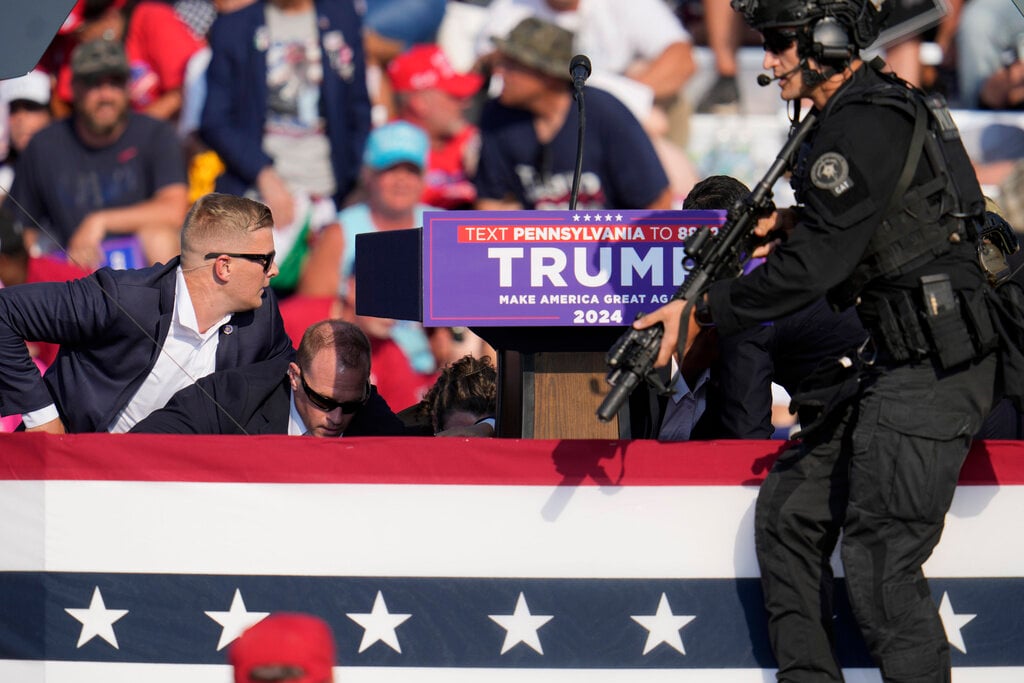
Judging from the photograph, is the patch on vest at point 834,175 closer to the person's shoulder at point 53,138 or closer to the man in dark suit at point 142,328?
the man in dark suit at point 142,328

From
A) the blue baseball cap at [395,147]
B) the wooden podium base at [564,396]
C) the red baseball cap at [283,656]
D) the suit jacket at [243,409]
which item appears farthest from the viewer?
the blue baseball cap at [395,147]

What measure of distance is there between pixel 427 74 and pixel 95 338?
416cm

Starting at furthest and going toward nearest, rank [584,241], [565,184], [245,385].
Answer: [565,184], [245,385], [584,241]

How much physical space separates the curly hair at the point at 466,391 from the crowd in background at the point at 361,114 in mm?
3034

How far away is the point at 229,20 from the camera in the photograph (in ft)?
25.8

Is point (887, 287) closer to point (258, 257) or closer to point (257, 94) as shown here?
point (258, 257)

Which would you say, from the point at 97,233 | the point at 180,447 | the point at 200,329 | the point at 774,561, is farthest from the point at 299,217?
the point at 774,561

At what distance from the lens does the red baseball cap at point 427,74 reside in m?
8.00

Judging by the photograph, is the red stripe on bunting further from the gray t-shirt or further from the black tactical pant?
the gray t-shirt

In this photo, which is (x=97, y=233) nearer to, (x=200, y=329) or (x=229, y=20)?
(x=229, y=20)

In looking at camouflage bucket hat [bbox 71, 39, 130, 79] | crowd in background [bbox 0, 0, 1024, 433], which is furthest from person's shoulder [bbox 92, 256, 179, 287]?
camouflage bucket hat [bbox 71, 39, 130, 79]

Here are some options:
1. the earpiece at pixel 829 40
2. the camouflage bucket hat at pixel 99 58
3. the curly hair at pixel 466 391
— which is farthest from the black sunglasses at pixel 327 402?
the camouflage bucket hat at pixel 99 58

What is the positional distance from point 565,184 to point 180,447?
4389 mm

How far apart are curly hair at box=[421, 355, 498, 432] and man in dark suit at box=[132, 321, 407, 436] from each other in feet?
1.43
